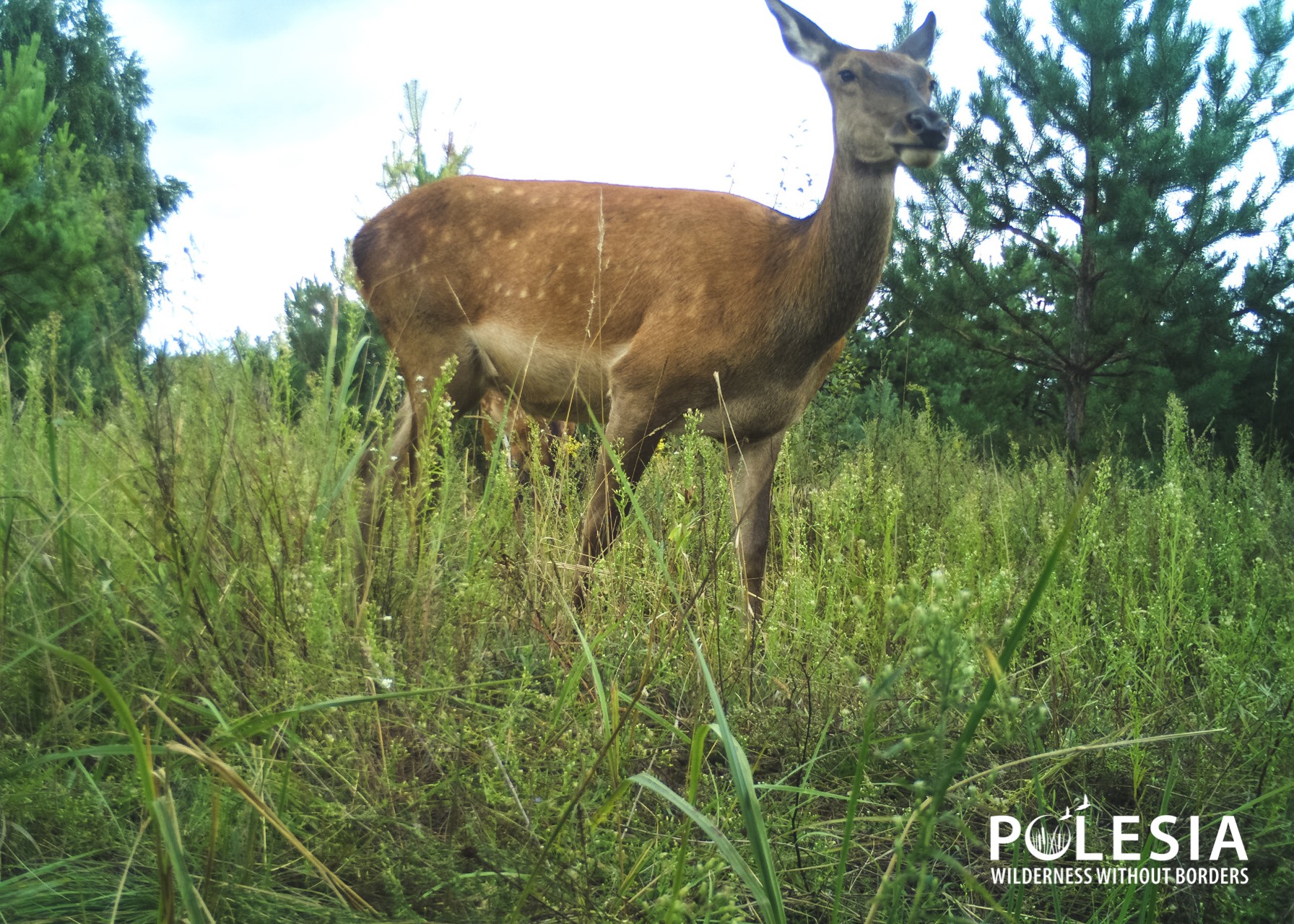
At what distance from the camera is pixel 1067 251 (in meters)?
11.4

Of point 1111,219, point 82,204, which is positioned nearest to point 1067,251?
point 1111,219

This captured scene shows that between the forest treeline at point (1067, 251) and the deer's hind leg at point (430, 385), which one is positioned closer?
the deer's hind leg at point (430, 385)

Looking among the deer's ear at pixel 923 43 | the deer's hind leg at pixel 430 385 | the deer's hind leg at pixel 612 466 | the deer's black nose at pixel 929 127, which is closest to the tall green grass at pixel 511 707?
the deer's hind leg at pixel 612 466

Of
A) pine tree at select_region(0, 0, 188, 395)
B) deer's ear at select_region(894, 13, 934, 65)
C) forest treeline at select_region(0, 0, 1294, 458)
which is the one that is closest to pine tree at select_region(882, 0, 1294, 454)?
forest treeline at select_region(0, 0, 1294, 458)

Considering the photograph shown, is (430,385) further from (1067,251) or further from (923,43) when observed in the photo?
(1067,251)

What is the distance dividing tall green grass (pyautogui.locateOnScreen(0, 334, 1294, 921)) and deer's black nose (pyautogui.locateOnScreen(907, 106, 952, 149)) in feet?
4.06

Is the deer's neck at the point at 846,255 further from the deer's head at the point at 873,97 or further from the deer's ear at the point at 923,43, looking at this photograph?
the deer's ear at the point at 923,43

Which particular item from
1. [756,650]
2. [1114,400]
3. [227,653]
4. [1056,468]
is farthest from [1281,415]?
[227,653]

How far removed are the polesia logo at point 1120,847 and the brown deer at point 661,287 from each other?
5.84ft

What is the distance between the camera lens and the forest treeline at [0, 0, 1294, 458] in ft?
28.8

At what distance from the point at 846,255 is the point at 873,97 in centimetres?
58

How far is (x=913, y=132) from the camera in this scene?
351 centimetres

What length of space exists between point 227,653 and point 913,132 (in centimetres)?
276

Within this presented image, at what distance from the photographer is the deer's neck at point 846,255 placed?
3746 millimetres
